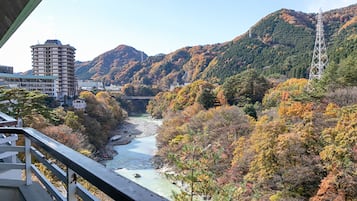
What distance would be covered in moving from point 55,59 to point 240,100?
1791cm

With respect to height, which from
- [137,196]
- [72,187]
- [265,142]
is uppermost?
[137,196]

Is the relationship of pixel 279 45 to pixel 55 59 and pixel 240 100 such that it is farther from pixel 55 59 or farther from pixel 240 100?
pixel 55 59

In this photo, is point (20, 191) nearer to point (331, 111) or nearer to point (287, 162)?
point (287, 162)

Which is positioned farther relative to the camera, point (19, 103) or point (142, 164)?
point (142, 164)

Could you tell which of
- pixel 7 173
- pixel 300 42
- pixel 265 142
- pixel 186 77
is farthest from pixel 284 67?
pixel 7 173

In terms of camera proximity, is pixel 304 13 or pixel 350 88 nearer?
pixel 350 88

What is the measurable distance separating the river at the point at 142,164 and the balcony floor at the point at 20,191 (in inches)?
277

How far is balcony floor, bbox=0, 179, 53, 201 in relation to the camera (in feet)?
4.91

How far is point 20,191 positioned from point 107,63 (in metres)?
64.7

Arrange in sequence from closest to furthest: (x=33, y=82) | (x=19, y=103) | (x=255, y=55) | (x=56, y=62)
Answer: (x=19, y=103) → (x=33, y=82) → (x=56, y=62) → (x=255, y=55)

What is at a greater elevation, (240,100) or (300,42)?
(300,42)

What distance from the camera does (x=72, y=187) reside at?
2.84ft

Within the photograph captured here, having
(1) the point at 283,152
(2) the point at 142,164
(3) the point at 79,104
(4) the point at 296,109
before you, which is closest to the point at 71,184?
(1) the point at 283,152

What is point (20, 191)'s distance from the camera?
62.3 inches
